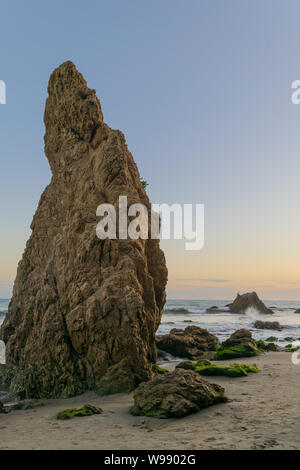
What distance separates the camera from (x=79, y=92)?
17.1 metres

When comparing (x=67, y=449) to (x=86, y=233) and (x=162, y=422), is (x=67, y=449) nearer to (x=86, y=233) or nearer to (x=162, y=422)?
(x=162, y=422)

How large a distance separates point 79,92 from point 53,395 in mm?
13223

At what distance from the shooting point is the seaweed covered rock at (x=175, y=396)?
8.98 m

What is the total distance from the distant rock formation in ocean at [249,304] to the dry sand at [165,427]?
71.9 m

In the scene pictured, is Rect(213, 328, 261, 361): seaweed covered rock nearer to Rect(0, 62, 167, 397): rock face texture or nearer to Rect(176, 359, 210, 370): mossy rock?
Rect(176, 359, 210, 370): mossy rock

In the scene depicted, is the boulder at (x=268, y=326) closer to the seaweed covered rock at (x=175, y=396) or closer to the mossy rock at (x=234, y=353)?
the mossy rock at (x=234, y=353)

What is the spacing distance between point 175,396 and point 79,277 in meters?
5.85

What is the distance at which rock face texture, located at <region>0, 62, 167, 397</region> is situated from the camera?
1231cm

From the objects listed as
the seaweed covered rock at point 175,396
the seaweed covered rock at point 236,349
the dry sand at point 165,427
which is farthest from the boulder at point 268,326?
the seaweed covered rock at point 175,396

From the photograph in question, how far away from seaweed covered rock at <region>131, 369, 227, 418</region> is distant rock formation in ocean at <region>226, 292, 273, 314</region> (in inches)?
2919

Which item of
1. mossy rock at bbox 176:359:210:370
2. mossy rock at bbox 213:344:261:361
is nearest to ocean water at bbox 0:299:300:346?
mossy rock at bbox 213:344:261:361

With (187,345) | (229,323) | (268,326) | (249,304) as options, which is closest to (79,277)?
(187,345)

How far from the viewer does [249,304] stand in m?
80.5

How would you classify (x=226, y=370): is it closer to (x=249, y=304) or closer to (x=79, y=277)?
(x=79, y=277)
